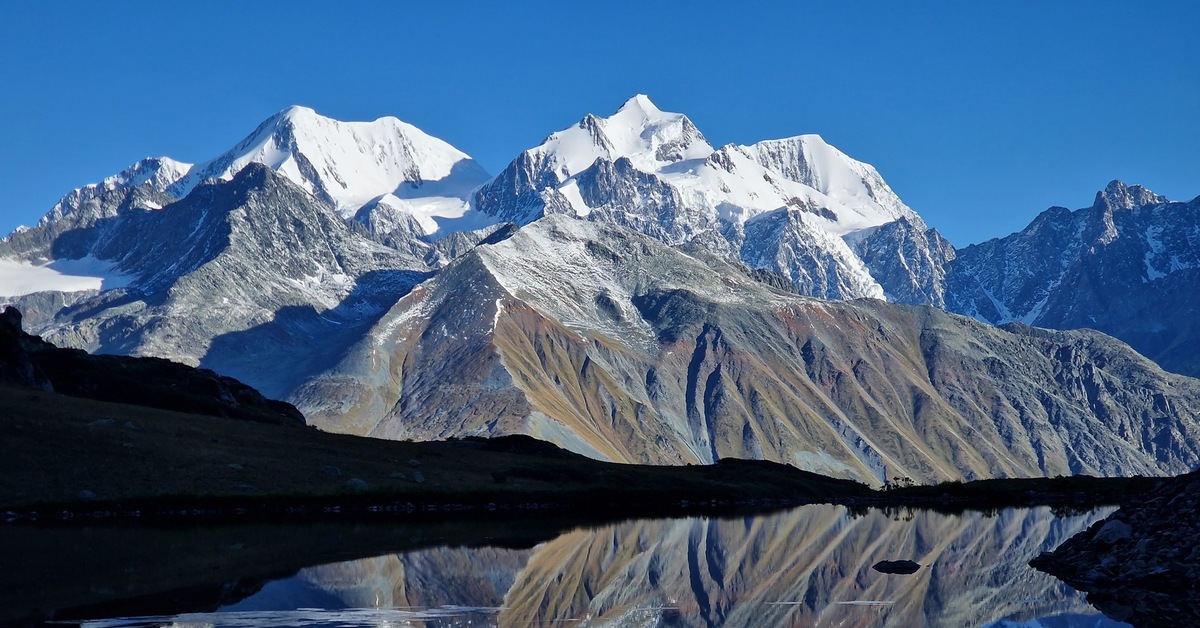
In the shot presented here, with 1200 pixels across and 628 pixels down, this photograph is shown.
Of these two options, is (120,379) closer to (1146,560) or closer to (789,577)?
(789,577)

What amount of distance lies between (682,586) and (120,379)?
10810 centimetres

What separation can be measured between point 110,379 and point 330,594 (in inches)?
4163

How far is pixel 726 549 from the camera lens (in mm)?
86688

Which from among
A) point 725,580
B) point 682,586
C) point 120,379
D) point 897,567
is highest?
point 120,379

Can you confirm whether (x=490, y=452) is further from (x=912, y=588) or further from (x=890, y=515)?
(x=912, y=588)

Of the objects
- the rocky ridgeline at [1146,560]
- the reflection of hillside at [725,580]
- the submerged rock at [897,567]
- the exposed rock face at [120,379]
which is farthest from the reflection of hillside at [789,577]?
the exposed rock face at [120,379]

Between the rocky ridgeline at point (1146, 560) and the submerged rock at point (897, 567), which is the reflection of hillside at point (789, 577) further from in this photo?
the rocky ridgeline at point (1146, 560)

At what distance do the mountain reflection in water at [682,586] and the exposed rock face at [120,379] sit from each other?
3041 inches

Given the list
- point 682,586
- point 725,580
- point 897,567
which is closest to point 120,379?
point 725,580

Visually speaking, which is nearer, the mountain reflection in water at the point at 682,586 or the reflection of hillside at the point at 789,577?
the mountain reflection in water at the point at 682,586

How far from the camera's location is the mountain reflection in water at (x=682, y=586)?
186ft

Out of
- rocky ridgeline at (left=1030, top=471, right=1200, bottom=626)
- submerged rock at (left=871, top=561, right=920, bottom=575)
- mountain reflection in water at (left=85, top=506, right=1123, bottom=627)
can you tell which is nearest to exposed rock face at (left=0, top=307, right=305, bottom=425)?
mountain reflection in water at (left=85, top=506, right=1123, bottom=627)

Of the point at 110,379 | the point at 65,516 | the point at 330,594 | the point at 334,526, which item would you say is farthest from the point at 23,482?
the point at 110,379

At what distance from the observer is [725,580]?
235 feet
